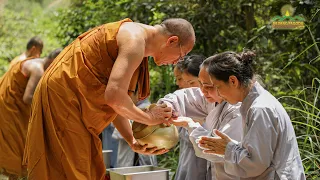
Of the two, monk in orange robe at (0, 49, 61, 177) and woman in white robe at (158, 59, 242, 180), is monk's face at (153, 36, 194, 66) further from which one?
monk in orange robe at (0, 49, 61, 177)

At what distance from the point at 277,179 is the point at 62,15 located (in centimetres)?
622

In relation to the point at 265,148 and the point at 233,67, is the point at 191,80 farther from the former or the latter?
the point at 265,148

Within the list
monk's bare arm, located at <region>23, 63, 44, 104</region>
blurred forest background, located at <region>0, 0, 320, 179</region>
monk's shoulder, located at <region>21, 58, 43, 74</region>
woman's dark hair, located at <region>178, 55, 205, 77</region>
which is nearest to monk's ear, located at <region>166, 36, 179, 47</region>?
woman's dark hair, located at <region>178, 55, 205, 77</region>

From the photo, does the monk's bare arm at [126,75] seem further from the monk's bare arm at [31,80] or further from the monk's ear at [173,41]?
the monk's bare arm at [31,80]

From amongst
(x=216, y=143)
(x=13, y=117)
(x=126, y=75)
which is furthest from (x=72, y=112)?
(x=13, y=117)

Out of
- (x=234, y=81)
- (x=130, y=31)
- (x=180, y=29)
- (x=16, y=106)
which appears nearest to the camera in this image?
(x=234, y=81)

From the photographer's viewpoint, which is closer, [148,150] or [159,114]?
[159,114]

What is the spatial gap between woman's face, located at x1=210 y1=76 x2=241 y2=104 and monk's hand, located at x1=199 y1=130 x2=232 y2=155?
176mm

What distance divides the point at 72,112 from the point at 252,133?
108 cm

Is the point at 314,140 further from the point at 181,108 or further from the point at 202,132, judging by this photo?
the point at 202,132

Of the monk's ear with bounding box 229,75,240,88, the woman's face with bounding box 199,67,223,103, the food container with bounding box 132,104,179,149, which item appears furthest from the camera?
the food container with bounding box 132,104,179,149

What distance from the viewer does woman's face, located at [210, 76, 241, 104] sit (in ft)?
9.64

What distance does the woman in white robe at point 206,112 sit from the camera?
10.6 ft

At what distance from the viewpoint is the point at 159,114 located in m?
3.41
